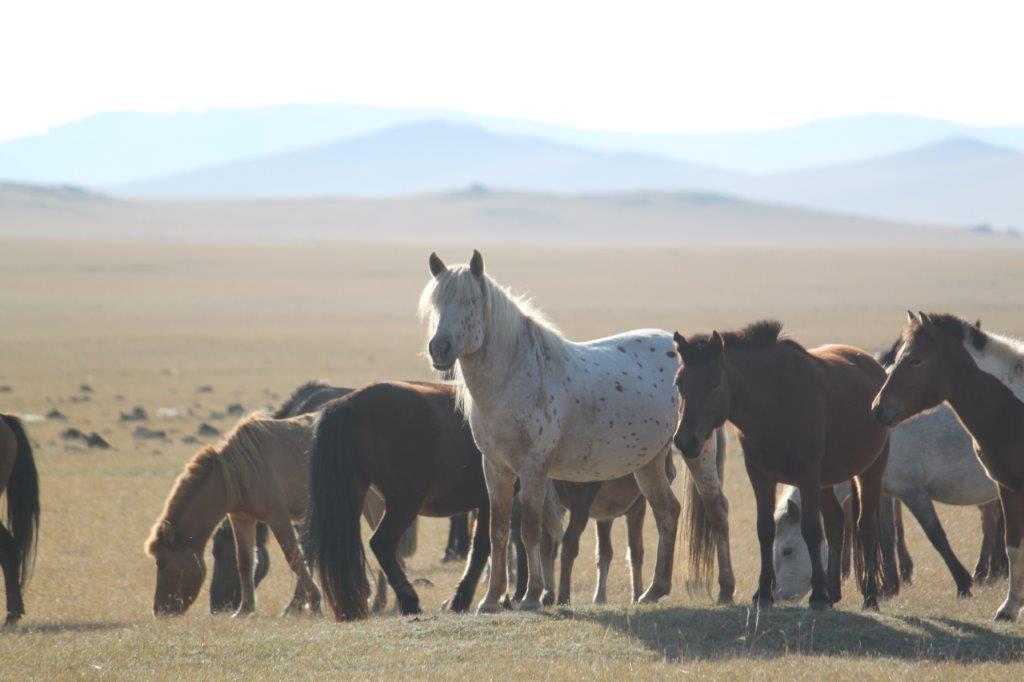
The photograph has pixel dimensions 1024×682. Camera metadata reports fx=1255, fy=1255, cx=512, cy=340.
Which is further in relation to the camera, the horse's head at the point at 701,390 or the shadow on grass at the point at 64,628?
the shadow on grass at the point at 64,628

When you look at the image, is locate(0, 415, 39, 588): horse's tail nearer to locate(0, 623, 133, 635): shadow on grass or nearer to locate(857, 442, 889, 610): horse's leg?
locate(0, 623, 133, 635): shadow on grass

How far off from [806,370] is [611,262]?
6924 cm

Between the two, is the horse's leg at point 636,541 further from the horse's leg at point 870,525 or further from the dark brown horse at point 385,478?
the horse's leg at point 870,525

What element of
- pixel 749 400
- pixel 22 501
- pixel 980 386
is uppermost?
pixel 980 386

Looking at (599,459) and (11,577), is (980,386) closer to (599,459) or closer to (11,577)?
(599,459)

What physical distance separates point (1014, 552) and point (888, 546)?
2.08 m

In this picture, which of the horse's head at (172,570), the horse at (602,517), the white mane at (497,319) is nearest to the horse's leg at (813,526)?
the white mane at (497,319)

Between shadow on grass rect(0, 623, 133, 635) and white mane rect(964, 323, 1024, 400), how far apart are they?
563 centimetres

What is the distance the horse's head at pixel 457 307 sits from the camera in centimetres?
740

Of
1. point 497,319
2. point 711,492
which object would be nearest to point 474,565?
point 711,492

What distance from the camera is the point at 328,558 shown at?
26.4ft

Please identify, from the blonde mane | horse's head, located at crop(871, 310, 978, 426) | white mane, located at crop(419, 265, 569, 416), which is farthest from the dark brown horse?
horse's head, located at crop(871, 310, 978, 426)

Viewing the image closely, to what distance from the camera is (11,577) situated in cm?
888

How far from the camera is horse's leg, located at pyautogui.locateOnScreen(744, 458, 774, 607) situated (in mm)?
Answer: 7375
